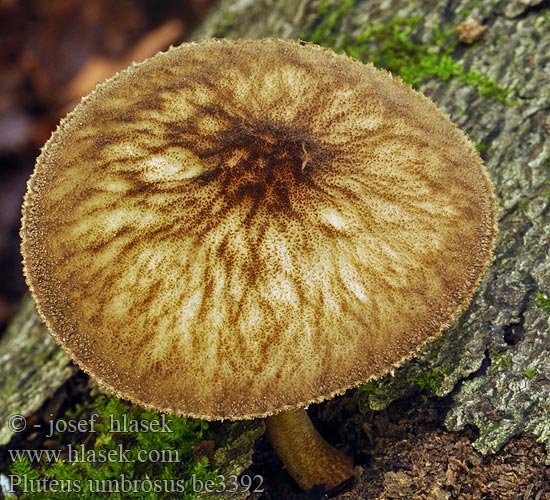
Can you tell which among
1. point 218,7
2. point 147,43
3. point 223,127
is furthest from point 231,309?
point 147,43

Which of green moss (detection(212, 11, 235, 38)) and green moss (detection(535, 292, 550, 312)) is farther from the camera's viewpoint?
green moss (detection(212, 11, 235, 38))

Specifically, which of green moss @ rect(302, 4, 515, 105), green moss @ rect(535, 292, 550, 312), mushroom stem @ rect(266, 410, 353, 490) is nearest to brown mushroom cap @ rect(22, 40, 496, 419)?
green moss @ rect(535, 292, 550, 312)

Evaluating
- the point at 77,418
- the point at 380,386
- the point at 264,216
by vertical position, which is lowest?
the point at 77,418

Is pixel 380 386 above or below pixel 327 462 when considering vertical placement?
above

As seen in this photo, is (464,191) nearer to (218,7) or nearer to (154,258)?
(154,258)

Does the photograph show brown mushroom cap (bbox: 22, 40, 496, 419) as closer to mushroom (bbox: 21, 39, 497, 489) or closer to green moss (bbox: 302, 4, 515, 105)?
mushroom (bbox: 21, 39, 497, 489)

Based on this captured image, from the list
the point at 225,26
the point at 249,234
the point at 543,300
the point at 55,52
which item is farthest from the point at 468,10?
the point at 55,52

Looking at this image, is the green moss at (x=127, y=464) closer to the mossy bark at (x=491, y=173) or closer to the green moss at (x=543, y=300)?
the mossy bark at (x=491, y=173)

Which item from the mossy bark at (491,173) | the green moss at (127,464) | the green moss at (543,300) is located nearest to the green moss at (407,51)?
the mossy bark at (491,173)
